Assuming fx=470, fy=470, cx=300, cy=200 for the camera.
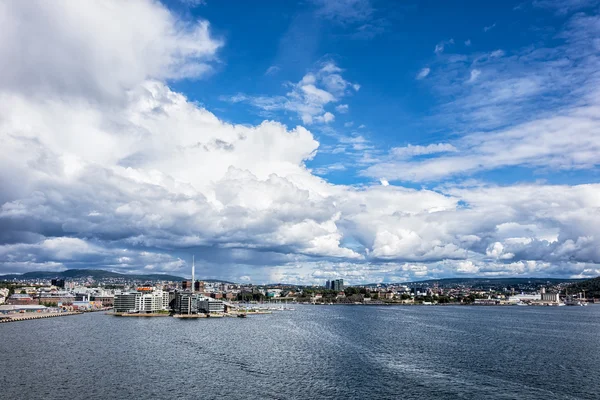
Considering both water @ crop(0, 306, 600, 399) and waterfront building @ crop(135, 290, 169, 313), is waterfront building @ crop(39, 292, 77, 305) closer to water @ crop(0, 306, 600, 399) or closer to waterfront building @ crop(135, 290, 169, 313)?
waterfront building @ crop(135, 290, 169, 313)

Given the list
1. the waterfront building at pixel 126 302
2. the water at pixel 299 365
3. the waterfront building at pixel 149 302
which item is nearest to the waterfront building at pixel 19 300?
the waterfront building at pixel 126 302

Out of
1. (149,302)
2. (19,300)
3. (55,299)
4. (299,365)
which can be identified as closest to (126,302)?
(149,302)

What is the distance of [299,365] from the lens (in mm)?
54250

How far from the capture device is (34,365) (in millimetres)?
53781

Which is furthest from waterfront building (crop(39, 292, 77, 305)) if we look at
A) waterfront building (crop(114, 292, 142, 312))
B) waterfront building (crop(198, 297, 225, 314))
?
waterfront building (crop(198, 297, 225, 314))

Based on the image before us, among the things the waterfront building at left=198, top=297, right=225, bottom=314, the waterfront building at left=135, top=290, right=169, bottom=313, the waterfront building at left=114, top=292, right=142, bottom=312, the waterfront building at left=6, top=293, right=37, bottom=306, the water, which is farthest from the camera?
the waterfront building at left=6, top=293, right=37, bottom=306

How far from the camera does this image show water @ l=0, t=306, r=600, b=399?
4191cm

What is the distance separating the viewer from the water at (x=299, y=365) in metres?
41.9

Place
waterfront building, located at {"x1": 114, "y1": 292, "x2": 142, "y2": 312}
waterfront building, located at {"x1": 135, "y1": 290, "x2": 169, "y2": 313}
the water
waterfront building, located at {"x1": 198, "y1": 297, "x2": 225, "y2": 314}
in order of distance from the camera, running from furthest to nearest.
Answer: waterfront building, located at {"x1": 135, "y1": 290, "x2": 169, "y2": 313} < waterfront building, located at {"x1": 198, "y1": 297, "x2": 225, "y2": 314} < waterfront building, located at {"x1": 114, "y1": 292, "x2": 142, "y2": 312} < the water

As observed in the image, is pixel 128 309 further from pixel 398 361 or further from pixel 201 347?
pixel 398 361

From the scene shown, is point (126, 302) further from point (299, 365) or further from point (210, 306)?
point (299, 365)

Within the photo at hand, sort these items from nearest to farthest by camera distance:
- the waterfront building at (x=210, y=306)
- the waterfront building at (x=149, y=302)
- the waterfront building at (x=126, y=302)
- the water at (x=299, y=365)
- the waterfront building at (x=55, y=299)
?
1. the water at (x=299, y=365)
2. the waterfront building at (x=126, y=302)
3. the waterfront building at (x=210, y=306)
4. the waterfront building at (x=149, y=302)
5. the waterfront building at (x=55, y=299)

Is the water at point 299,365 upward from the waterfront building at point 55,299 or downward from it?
downward

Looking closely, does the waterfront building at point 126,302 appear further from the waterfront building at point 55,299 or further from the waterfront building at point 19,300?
the waterfront building at point 55,299
